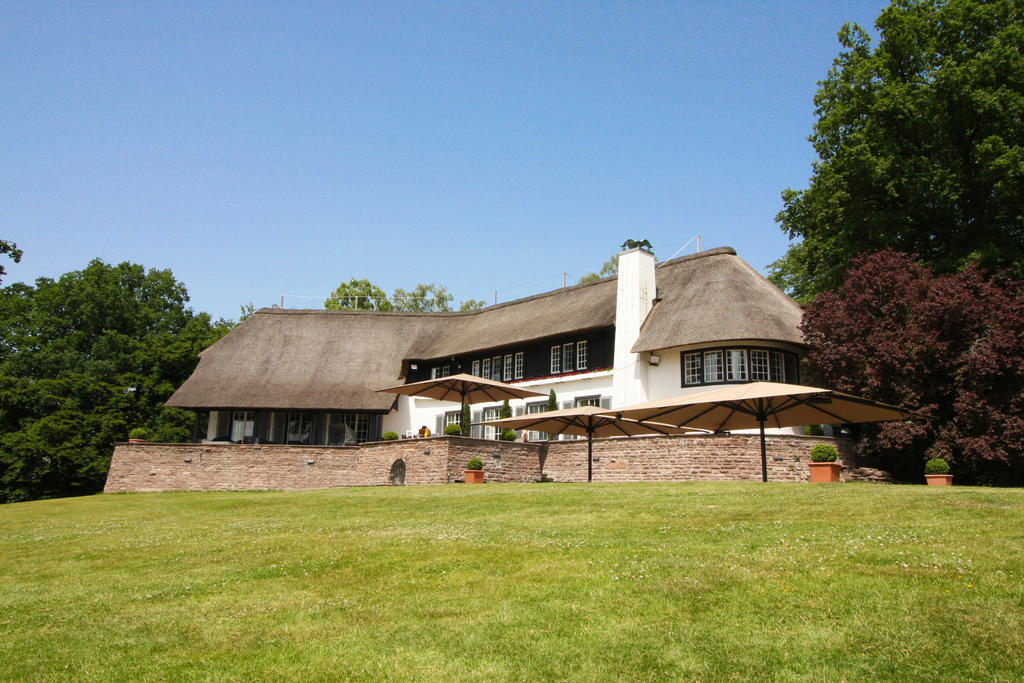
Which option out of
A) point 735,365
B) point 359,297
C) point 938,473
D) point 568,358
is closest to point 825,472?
point 938,473

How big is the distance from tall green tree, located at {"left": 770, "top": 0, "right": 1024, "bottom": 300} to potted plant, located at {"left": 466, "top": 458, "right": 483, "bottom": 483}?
15417mm

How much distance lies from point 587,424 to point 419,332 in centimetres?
1950

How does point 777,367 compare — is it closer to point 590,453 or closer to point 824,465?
point 824,465

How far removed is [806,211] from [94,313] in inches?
1866

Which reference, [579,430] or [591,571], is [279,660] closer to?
[591,571]

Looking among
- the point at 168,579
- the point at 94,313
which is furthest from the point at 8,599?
the point at 94,313

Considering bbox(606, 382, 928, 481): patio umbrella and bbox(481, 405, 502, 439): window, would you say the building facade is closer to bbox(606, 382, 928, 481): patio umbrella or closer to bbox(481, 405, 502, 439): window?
bbox(481, 405, 502, 439): window

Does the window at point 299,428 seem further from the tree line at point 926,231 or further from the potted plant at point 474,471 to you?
the tree line at point 926,231

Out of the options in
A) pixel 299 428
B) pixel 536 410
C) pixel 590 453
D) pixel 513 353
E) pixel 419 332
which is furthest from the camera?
pixel 419 332

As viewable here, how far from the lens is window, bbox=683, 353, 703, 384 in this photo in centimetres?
2817

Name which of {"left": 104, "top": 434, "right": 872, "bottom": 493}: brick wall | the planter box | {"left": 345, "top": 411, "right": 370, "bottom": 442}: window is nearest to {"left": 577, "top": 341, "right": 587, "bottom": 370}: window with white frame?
{"left": 104, "top": 434, "right": 872, "bottom": 493}: brick wall

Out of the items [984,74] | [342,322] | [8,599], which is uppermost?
[984,74]

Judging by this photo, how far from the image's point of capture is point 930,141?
2750 cm

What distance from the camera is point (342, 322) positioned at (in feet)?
137
